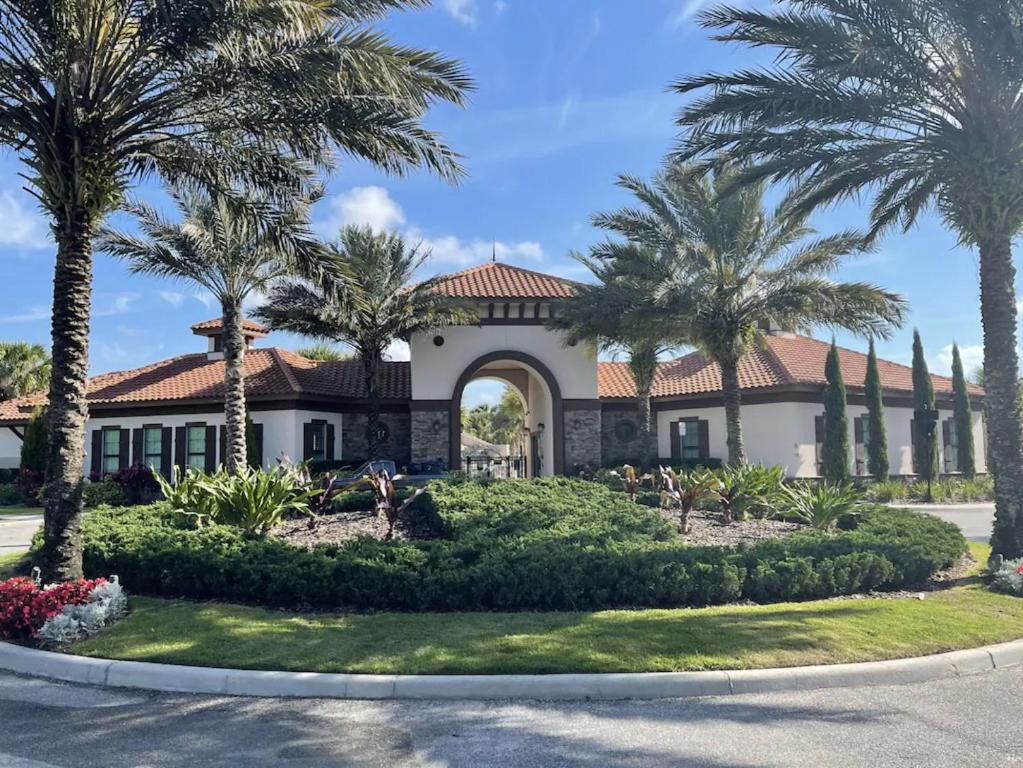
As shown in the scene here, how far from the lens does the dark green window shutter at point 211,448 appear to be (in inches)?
1086

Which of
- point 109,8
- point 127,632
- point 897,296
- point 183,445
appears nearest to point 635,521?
point 127,632

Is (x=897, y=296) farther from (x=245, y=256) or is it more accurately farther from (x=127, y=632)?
(x=127, y=632)

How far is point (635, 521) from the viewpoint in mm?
12172

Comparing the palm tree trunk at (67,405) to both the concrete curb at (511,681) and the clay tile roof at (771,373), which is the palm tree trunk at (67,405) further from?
the clay tile roof at (771,373)

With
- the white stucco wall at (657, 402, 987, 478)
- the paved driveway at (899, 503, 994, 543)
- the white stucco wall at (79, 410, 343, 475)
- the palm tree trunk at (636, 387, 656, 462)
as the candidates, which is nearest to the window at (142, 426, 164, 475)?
the white stucco wall at (79, 410, 343, 475)

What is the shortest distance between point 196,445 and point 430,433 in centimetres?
858

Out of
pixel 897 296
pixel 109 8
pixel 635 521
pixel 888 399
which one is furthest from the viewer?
pixel 888 399

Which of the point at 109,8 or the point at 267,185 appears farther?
the point at 267,185

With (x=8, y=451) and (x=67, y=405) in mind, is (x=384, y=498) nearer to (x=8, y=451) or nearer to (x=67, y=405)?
(x=67, y=405)

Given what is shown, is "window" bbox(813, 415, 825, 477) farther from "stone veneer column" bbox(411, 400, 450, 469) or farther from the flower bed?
the flower bed

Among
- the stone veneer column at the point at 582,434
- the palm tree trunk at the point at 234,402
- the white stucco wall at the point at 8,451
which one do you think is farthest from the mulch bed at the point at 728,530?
the white stucco wall at the point at 8,451

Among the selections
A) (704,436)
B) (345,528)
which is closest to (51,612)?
(345,528)

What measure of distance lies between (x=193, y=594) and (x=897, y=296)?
729 inches

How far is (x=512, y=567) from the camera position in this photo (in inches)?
353
